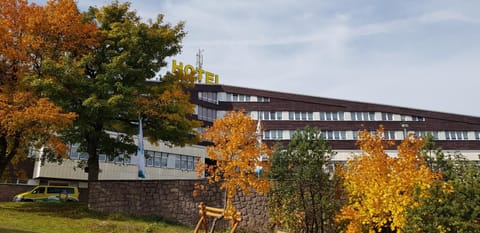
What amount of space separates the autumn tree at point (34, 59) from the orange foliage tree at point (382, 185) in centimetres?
1273

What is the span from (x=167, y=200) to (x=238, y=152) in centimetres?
540

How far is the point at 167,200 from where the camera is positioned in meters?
22.5

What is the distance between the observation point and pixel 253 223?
77.8ft

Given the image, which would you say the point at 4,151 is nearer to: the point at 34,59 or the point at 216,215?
the point at 34,59

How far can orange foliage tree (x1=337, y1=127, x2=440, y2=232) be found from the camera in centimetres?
1598

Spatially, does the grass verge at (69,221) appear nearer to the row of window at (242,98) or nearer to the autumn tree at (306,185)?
the autumn tree at (306,185)

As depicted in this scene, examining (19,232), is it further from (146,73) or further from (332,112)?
(332,112)

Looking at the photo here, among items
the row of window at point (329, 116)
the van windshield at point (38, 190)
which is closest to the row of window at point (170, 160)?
the row of window at point (329, 116)

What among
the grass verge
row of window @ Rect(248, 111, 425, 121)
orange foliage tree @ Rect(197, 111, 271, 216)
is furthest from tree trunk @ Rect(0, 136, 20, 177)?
row of window @ Rect(248, 111, 425, 121)

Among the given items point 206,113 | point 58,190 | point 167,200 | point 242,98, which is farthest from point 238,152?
point 242,98

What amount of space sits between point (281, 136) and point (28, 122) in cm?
3991

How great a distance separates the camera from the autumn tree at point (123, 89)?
20.7 meters

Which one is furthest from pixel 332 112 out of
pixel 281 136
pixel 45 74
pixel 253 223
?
pixel 45 74

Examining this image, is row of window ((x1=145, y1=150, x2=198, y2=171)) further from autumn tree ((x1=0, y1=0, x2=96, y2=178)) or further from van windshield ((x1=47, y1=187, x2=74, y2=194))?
autumn tree ((x1=0, y1=0, x2=96, y2=178))
